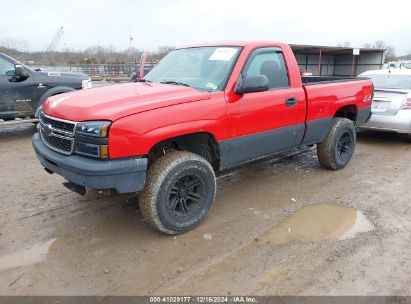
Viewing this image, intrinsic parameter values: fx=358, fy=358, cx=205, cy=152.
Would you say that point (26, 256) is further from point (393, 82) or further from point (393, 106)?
point (393, 82)

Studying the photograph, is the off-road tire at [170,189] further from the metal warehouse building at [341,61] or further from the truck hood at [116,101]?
the metal warehouse building at [341,61]

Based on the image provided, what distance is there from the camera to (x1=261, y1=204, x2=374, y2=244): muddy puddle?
357 cm

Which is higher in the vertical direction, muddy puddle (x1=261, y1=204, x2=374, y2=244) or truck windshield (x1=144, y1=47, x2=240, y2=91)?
truck windshield (x1=144, y1=47, x2=240, y2=91)

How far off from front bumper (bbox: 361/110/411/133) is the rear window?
735 mm

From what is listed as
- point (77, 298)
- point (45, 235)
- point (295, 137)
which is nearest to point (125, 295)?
point (77, 298)

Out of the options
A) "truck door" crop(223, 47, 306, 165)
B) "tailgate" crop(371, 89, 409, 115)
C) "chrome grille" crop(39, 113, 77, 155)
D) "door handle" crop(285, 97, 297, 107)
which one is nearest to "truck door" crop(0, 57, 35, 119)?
"chrome grille" crop(39, 113, 77, 155)

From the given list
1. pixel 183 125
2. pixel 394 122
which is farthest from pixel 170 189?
pixel 394 122

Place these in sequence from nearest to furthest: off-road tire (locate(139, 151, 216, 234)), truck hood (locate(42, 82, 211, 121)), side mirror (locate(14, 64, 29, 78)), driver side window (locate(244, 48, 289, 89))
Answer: truck hood (locate(42, 82, 211, 121)) < off-road tire (locate(139, 151, 216, 234)) < driver side window (locate(244, 48, 289, 89)) < side mirror (locate(14, 64, 29, 78))

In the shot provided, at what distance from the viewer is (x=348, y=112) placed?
19.1 ft

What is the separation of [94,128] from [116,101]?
0.41 m

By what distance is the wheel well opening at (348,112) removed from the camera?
5.70 metres

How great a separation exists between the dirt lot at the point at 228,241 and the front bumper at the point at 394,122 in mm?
2219

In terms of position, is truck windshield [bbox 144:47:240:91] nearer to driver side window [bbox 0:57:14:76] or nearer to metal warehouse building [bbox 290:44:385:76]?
driver side window [bbox 0:57:14:76]

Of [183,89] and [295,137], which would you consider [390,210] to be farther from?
[183,89]
